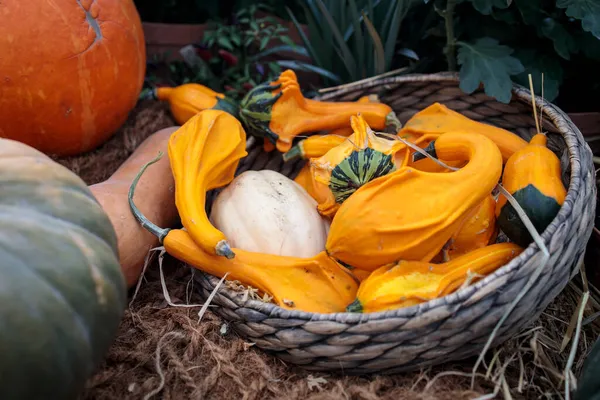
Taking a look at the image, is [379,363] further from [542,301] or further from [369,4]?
[369,4]

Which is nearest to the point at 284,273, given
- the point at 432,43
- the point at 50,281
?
the point at 50,281

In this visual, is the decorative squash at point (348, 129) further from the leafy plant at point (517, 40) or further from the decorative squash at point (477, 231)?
the decorative squash at point (477, 231)

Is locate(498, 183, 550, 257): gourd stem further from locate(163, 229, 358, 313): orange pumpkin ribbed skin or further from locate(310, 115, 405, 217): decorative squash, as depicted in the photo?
locate(163, 229, 358, 313): orange pumpkin ribbed skin

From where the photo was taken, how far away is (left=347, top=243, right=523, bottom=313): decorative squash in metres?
1.06

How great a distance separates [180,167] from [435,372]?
2.25ft

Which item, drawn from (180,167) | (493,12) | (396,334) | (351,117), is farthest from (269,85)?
(396,334)

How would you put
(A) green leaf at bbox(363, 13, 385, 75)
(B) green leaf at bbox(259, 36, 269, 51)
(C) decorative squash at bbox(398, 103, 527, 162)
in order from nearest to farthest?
1. (C) decorative squash at bbox(398, 103, 527, 162)
2. (A) green leaf at bbox(363, 13, 385, 75)
3. (B) green leaf at bbox(259, 36, 269, 51)

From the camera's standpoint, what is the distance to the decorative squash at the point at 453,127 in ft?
4.48

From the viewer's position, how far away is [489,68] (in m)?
1.44

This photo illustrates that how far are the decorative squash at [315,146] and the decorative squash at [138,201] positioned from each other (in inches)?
12.3

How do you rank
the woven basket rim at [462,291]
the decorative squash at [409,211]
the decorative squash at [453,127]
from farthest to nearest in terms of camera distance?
1. the decorative squash at [453,127]
2. the decorative squash at [409,211]
3. the woven basket rim at [462,291]

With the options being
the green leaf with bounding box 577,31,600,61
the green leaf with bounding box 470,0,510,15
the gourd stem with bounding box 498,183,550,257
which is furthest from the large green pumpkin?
the green leaf with bounding box 577,31,600,61

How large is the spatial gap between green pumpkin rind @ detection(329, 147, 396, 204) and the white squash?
3.8 inches

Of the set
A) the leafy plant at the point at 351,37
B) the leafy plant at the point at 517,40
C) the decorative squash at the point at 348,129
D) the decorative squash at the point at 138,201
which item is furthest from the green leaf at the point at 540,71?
the decorative squash at the point at 138,201
